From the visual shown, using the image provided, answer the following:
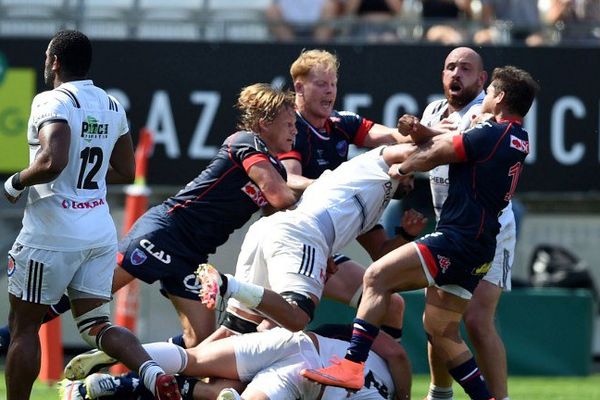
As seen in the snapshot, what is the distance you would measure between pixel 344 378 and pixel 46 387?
4.31 meters

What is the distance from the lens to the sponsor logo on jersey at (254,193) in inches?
338

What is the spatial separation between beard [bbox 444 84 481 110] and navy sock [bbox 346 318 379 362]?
1.79m

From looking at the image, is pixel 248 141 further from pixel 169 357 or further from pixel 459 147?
pixel 169 357

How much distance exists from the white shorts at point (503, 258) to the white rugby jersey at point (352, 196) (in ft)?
2.82

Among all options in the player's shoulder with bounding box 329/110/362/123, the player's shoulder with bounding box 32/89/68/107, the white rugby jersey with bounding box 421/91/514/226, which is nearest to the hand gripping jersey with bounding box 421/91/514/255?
the white rugby jersey with bounding box 421/91/514/226

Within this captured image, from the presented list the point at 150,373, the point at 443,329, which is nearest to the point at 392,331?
the point at 443,329

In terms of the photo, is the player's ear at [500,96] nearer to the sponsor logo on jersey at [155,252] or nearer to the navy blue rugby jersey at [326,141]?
the navy blue rugby jersey at [326,141]

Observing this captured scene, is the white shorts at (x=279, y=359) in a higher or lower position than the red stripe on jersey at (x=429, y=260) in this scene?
lower

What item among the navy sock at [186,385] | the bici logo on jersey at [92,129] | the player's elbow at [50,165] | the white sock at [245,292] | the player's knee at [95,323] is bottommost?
the navy sock at [186,385]

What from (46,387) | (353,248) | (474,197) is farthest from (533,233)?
(474,197)

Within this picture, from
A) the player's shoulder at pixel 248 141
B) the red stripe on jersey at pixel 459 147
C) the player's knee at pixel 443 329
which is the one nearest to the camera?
the red stripe on jersey at pixel 459 147

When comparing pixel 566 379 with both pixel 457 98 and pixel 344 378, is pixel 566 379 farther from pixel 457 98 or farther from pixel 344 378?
pixel 344 378

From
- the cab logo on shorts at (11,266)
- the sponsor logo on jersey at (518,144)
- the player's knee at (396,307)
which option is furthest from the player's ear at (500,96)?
the cab logo on shorts at (11,266)

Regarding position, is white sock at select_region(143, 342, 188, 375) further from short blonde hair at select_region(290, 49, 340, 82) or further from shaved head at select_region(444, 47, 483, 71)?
shaved head at select_region(444, 47, 483, 71)
